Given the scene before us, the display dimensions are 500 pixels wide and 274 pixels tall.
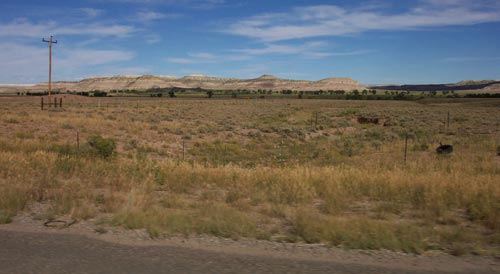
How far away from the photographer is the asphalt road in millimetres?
5262

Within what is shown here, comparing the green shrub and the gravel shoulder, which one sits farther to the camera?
the green shrub

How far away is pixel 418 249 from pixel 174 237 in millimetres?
3522

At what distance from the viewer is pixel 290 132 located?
33344mm

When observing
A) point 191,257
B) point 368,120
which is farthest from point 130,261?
point 368,120

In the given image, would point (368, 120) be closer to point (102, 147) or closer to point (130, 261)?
point (102, 147)

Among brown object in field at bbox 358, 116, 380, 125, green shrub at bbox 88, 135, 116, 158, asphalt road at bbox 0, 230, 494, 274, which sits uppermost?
brown object in field at bbox 358, 116, 380, 125

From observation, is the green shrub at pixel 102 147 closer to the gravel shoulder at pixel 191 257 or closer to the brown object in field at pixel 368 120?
the gravel shoulder at pixel 191 257

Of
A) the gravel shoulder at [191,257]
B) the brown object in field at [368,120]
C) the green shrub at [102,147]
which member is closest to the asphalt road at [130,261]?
the gravel shoulder at [191,257]

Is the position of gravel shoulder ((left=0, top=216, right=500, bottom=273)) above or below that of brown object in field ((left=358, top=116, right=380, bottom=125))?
below

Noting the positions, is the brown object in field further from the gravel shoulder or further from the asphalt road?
the asphalt road

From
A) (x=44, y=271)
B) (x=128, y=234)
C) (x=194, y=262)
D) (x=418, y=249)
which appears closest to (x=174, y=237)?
(x=128, y=234)

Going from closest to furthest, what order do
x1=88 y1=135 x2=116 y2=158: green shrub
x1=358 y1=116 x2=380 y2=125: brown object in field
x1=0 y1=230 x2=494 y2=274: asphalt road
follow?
1. x1=0 y1=230 x2=494 y2=274: asphalt road
2. x1=88 y1=135 x2=116 y2=158: green shrub
3. x1=358 y1=116 x2=380 y2=125: brown object in field

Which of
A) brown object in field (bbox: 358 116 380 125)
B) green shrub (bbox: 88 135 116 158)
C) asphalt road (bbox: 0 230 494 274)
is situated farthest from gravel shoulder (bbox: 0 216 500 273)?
brown object in field (bbox: 358 116 380 125)

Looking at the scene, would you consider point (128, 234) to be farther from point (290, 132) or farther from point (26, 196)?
point (290, 132)
